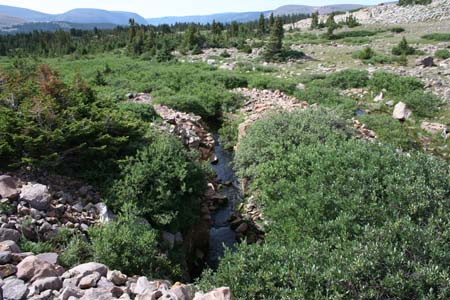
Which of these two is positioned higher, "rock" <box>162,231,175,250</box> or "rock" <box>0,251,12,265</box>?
"rock" <box>0,251,12,265</box>

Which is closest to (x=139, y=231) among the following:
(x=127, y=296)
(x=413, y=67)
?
(x=127, y=296)

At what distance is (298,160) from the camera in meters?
8.53

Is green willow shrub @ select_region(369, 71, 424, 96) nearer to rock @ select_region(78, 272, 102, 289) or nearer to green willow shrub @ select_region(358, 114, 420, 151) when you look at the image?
green willow shrub @ select_region(358, 114, 420, 151)

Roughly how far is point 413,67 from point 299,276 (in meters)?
22.8

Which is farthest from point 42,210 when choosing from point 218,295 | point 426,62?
point 426,62

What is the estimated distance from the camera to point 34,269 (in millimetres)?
5016

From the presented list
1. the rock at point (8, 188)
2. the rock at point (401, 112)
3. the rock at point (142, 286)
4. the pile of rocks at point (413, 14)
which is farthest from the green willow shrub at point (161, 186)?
the pile of rocks at point (413, 14)

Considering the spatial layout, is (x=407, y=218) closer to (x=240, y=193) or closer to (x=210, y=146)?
(x=240, y=193)

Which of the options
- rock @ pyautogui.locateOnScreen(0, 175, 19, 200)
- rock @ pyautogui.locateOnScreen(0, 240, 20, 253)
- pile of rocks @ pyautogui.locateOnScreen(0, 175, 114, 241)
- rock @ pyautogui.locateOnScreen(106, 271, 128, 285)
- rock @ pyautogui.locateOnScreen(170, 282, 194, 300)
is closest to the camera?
rock @ pyautogui.locateOnScreen(170, 282, 194, 300)

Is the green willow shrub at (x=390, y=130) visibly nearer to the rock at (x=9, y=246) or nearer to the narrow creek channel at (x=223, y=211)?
the narrow creek channel at (x=223, y=211)

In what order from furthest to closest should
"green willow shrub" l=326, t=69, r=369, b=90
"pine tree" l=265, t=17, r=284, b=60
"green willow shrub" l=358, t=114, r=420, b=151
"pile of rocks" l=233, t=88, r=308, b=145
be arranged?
1. "pine tree" l=265, t=17, r=284, b=60
2. "green willow shrub" l=326, t=69, r=369, b=90
3. "pile of rocks" l=233, t=88, r=308, b=145
4. "green willow shrub" l=358, t=114, r=420, b=151

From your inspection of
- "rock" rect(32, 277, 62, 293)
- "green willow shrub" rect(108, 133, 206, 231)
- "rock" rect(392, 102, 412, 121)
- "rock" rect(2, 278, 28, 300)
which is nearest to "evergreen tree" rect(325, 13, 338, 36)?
"rock" rect(392, 102, 412, 121)

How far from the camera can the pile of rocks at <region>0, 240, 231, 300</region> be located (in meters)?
4.68

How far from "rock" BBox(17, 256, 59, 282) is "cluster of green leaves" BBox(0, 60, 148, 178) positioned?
2975 mm
